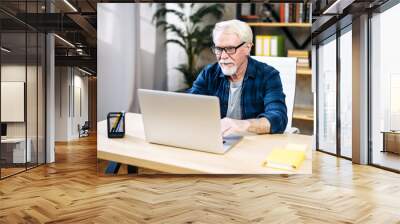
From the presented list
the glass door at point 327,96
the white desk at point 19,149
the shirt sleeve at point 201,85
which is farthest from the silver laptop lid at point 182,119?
the glass door at point 327,96

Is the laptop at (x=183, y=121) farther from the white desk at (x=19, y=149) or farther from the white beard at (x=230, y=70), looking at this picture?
the white desk at (x=19, y=149)

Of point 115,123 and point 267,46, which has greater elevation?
point 267,46

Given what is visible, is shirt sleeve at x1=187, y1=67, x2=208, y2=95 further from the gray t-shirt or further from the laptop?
the gray t-shirt

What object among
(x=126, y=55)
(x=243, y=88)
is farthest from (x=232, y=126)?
(x=126, y=55)

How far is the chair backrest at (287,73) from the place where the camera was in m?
3.57

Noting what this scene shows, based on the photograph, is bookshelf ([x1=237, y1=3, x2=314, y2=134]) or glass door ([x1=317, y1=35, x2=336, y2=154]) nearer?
bookshelf ([x1=237, y1=3, x2=314, y2=134])

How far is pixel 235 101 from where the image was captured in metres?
3.54

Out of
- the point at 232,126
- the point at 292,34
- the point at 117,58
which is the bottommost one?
the point at 232,126

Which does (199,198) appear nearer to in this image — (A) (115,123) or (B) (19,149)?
(A) (115,123)

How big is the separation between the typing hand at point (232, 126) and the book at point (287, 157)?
32cm

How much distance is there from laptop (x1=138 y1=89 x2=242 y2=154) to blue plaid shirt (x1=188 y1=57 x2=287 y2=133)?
0.17 meters

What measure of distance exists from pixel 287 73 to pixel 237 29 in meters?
0.58

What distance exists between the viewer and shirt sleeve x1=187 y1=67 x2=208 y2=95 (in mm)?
3548

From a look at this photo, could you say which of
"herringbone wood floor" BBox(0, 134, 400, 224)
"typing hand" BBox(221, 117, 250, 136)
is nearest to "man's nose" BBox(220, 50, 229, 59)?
"typing hand" BBox(221, 117, 250, 136)
